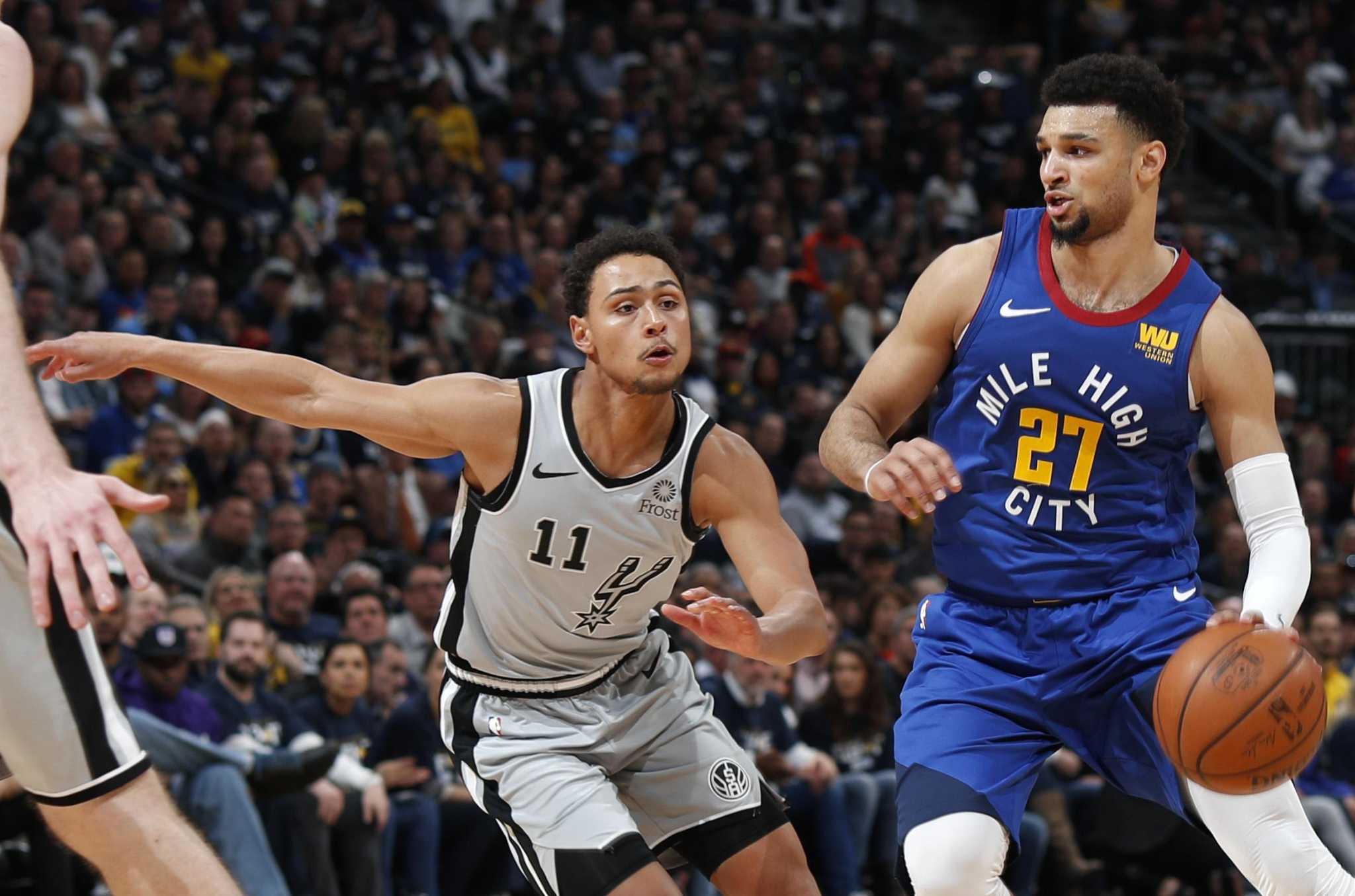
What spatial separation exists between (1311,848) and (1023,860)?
466cm

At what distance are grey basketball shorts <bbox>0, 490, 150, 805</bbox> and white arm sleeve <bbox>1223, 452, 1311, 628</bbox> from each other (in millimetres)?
2626

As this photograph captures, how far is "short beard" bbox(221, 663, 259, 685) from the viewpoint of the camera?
7.53 m

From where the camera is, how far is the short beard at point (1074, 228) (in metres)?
4.28

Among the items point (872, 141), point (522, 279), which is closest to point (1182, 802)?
point (522, 279)

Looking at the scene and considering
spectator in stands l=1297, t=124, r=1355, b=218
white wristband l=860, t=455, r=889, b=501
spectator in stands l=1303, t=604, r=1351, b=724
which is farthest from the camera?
spectator in stands l=1297, t=124, r=1355, b=218

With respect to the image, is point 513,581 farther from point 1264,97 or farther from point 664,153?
point 1264,97

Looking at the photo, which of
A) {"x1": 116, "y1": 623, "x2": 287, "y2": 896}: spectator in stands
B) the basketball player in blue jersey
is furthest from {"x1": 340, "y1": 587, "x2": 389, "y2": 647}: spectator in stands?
the basketball player in blue jersey

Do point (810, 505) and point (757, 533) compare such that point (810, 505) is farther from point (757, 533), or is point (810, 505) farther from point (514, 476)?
point (514, 476)

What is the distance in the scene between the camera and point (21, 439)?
2.72 m

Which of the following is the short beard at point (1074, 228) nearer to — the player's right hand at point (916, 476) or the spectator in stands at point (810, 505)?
the player's right hand at point (916, 476)

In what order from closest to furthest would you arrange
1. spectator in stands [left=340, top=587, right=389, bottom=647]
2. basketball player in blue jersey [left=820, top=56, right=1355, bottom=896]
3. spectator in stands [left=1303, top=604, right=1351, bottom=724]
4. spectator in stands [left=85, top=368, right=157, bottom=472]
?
basketball player in blue jersey [left=820, top=56, right=1355, bottom=896] < spectator in stands [left=340, top=587, right=389, bottom=647] < spectator in stands [left=85, top=368, right=157, bottom=472] < spectator in stands [left=1303, top=604, right=1351, bottom=724]

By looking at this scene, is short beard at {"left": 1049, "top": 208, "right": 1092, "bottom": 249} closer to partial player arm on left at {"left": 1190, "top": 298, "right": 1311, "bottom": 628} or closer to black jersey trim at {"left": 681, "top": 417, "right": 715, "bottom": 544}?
partial player arm on left at {"left": 1190, "top": 298, "right": 1311, "bottom": 628}

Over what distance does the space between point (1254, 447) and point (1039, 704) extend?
820 mm

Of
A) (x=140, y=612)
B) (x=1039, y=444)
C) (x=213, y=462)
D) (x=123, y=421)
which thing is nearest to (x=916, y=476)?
(x=1039, y=444)
